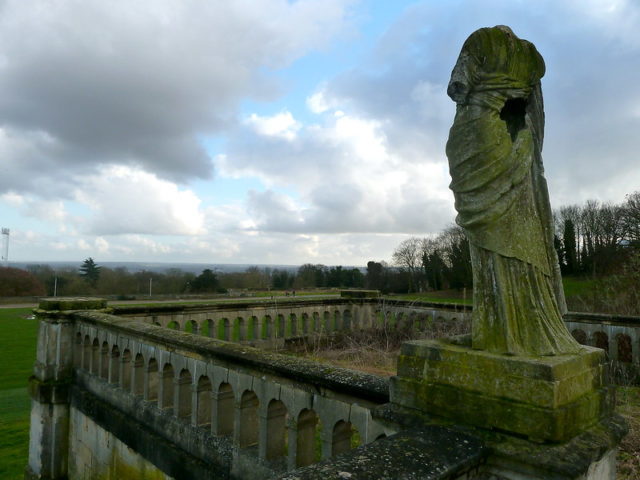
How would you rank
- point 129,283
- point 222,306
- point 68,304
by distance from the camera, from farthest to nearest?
point 129,283 < point 222,306 < point 68,304

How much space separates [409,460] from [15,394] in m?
17.1

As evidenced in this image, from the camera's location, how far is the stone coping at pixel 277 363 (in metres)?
3.22

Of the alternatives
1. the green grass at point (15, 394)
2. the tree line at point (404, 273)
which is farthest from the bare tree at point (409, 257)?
the green grass at point (15, 394)

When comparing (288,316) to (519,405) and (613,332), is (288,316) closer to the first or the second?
(613,332)

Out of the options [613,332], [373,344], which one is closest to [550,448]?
[613,332]

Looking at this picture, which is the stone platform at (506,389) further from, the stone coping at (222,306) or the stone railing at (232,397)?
the stone coping at (222,306)

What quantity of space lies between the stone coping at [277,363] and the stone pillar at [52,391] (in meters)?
2.37

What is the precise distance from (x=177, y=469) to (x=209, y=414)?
634mm

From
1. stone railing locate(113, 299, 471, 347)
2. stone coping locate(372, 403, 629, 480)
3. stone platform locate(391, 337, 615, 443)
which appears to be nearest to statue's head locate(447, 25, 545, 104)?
stone platform locate(391, 337, 615, 443)

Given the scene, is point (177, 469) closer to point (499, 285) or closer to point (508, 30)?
point (499, 285)

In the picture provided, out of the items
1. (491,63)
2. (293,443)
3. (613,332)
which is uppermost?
(491,63)

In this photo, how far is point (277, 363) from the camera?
3.86 metres

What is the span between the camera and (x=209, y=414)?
5.07 metres

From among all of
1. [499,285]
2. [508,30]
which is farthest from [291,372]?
[508,30]
